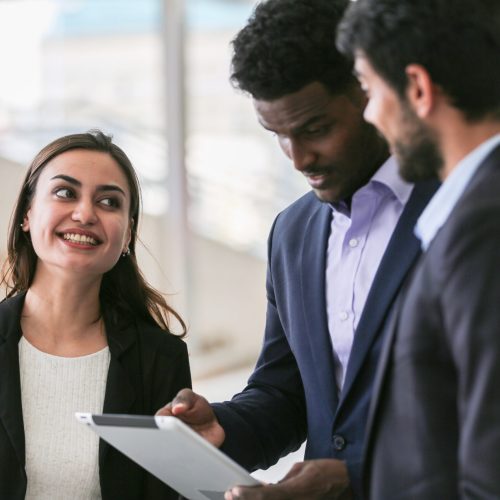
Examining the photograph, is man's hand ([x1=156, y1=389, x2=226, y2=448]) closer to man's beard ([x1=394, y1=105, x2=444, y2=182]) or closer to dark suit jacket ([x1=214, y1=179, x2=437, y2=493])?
dark suit jacket ([x1=214, y1=179, x2=437, y2=493])

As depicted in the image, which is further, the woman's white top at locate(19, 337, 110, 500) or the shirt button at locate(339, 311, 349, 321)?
the woman's white top at locate(19, 337, 110, 500)

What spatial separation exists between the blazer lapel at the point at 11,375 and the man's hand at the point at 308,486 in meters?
0.62

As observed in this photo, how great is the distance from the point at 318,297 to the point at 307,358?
12cm

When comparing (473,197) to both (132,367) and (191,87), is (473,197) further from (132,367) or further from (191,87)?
(191,87)

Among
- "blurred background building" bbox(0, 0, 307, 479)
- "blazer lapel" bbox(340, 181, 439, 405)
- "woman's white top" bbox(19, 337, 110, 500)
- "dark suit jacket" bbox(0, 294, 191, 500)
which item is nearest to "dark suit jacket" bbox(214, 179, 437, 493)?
"blazer lapel" bbox(340, 181, 439, 405)

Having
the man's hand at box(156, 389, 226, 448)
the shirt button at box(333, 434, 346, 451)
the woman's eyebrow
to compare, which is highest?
the woman's eyebrow

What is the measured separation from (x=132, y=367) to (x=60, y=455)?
26 centimetres

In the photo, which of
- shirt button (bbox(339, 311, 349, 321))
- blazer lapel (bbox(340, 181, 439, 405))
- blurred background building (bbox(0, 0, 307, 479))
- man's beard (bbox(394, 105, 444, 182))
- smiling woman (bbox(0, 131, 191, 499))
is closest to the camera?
man's beard (bbox(394, 105, 444, 182))

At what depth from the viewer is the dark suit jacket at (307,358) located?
178cm

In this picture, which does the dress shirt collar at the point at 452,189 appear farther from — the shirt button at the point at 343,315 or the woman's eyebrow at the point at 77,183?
the woman's eyebrow at the point at 77,183

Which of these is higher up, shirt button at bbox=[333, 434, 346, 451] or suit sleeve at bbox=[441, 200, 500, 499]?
suit sleeve at bbox=[441, 200, 500, 499]

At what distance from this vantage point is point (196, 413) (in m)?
1.96

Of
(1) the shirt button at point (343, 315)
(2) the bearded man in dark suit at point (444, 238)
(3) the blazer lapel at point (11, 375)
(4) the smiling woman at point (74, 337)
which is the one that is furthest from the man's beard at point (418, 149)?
(3) the blazer lapel at point (11, 375)

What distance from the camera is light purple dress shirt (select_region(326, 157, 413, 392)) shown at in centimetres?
185
